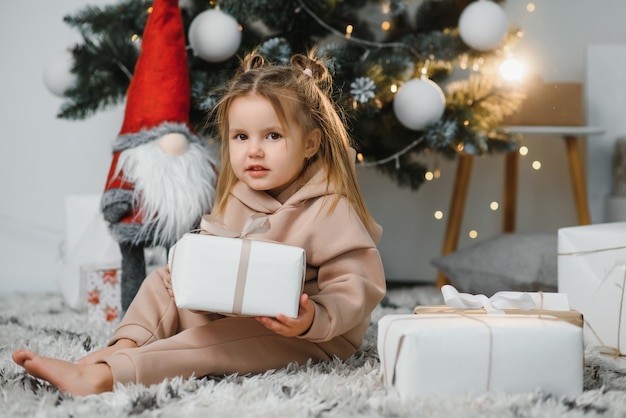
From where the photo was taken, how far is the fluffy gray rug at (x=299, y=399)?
83 cm

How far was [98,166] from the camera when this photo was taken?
220 cm

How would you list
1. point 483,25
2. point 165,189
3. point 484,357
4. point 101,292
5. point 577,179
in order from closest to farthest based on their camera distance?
point 484,357, point 165,189, point 101,292, point 483,25, point 577,179

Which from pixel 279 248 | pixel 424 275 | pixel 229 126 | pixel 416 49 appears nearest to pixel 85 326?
pixel 229 126

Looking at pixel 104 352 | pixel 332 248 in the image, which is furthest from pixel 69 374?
pixel 332 248

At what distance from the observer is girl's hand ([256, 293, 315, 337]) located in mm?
947

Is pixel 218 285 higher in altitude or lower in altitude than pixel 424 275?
higher

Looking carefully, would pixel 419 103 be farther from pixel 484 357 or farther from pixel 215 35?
pixel 484 357

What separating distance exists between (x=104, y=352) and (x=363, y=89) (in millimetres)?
848

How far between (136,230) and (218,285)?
54cm

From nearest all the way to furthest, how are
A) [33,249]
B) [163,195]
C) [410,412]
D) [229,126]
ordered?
[410,412]
[229,126]
[163,195]
[33,249]

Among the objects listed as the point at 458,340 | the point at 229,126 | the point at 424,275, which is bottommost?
the point at 424,275

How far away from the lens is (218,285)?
931 millimetres

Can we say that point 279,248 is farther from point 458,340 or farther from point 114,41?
point 114,41

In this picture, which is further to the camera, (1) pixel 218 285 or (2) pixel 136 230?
(2) pixel 136 230
